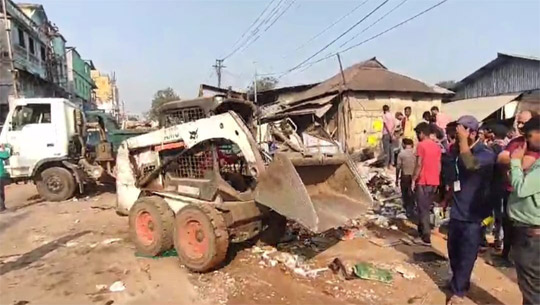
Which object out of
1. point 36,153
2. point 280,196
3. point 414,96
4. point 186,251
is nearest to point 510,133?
point 280,196

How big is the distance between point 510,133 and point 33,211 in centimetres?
890

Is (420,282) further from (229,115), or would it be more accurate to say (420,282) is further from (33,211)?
(33,211)

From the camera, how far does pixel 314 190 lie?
5.30 meters

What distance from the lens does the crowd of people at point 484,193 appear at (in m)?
3.09

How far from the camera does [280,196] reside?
14.9 feet

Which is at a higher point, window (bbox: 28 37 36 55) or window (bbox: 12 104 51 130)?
window (bbox: 28 37 36 55)

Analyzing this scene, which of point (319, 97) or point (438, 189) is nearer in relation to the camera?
point (438, 189)

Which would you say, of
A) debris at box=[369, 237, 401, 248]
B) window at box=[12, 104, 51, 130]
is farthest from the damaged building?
debris at box=[369, 237, 401, 248]

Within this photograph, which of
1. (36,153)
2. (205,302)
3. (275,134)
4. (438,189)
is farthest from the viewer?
(36,153)

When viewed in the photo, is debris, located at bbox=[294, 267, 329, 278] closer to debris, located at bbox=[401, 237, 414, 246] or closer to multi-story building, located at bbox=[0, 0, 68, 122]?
debris, located at bbox=[401, 237, 414, 246]

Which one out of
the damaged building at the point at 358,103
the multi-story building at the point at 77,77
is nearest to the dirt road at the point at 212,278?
the damaged building at the point at 358,103

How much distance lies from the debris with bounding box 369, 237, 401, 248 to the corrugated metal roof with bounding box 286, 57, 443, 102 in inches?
397

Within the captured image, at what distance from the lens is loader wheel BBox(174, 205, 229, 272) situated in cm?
473

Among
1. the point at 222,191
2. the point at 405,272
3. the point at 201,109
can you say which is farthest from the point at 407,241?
the point at 201,109
